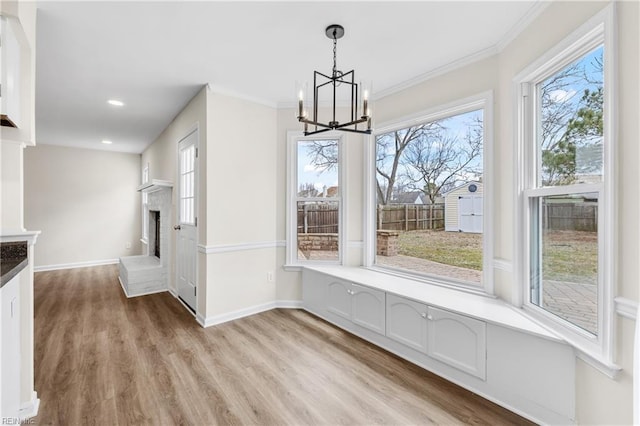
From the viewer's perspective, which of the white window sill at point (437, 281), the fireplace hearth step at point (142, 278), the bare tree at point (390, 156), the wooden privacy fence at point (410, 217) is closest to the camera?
the white window sill at point (437, 281)

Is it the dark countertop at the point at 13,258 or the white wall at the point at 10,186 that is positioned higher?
the white wall at the point at 10,186

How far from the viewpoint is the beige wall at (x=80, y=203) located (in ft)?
19.4

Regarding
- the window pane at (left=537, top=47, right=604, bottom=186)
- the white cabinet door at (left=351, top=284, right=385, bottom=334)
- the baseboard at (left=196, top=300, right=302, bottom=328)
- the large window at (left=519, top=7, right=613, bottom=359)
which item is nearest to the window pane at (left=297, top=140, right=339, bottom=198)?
the white cabinet door at (left=351, top=284, right=385, bottom=334)

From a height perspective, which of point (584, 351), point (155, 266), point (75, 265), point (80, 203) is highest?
point (80, 203)

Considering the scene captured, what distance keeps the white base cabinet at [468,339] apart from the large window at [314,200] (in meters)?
0.64

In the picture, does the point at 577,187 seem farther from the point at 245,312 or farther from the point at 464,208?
the point at 245,312

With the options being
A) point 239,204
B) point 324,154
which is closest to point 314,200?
point 324,154

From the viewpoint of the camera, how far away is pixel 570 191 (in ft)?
5.70

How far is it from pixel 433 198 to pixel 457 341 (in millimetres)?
1389

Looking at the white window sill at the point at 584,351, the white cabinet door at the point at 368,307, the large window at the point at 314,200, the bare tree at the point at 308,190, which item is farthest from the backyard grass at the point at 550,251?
the bare tree at the point at 308,190

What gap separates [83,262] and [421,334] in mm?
7157

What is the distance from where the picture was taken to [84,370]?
232cm

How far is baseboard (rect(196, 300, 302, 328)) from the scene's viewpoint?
3.21m

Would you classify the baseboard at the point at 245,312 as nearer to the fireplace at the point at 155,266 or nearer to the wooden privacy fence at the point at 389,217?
the wooden privacy fence at the point at 389,217
